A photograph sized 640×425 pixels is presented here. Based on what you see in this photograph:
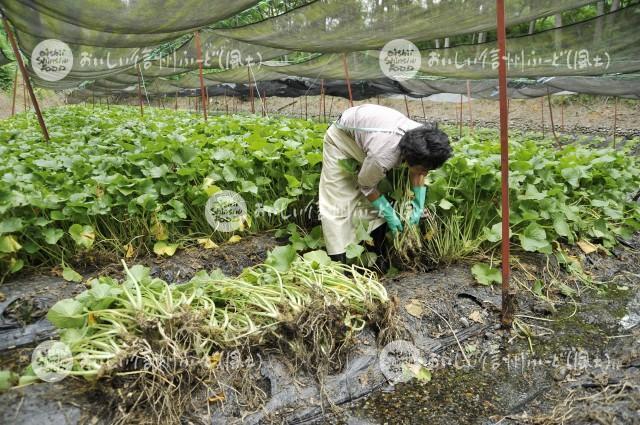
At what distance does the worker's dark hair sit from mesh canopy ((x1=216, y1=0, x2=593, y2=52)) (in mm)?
2181

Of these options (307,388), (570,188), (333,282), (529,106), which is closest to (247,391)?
(307,388)

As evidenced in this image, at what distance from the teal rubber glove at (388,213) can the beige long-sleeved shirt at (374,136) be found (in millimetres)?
110

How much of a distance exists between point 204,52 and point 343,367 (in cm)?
787

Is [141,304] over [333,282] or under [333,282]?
over

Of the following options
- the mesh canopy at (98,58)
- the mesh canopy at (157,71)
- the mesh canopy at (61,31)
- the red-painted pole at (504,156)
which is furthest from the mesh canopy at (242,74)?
the red-painted pole at (504,156)

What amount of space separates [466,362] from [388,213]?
112cm

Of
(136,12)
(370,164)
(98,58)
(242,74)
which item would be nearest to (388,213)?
(370,164)

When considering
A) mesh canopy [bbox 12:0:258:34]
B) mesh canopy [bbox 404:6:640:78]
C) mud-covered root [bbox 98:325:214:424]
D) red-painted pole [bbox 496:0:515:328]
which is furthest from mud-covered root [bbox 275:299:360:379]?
mesh canopy [bbox 404:6:640:78]

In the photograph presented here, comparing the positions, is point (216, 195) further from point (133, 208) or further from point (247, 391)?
point (247, 391)

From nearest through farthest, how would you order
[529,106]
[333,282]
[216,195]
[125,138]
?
[333,282] < [216,195] < [125,138] < [529,106]

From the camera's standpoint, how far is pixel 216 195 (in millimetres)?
3760

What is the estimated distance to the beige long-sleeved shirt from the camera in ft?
9.74

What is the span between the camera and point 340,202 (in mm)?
3475

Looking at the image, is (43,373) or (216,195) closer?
Result: (43,373)
